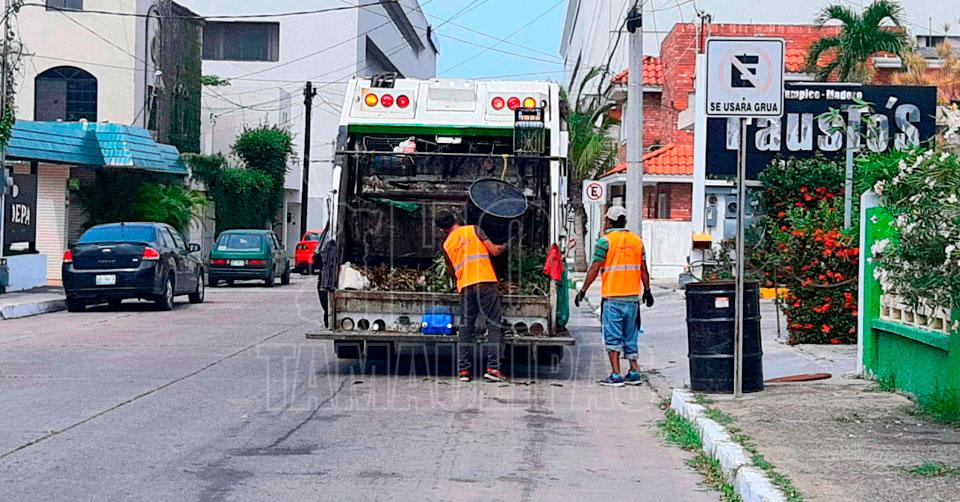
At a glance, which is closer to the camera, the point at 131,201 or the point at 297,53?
the point at 131,201

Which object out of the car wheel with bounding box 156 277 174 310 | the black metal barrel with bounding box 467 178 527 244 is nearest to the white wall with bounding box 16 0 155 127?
→ the car wheel with bounding box 156 277 174 310

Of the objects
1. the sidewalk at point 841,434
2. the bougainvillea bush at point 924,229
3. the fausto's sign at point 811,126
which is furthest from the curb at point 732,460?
the fausto's sign at point 811,126

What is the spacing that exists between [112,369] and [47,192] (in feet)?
66.1

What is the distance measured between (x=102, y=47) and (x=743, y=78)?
108ft

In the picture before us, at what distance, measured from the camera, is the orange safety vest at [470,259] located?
41.9ft

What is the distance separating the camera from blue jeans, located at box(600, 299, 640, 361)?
42.2 ft

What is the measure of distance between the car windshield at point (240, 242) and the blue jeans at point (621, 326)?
21.4 meters

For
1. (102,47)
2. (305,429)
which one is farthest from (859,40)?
(102,47)

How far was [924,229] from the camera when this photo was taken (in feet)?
28.5

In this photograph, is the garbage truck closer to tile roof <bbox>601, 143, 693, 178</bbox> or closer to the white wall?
tile roof <bbox>601, 143, 693, 178</bbox>

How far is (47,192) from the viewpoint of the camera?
32500 mm

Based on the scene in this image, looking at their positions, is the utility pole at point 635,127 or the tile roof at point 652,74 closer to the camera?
the utility pole at point 635,127

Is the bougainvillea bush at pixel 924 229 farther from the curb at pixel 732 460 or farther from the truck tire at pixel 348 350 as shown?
the truck tire at pixel 348 350

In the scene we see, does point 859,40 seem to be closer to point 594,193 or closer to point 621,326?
point 594,193
